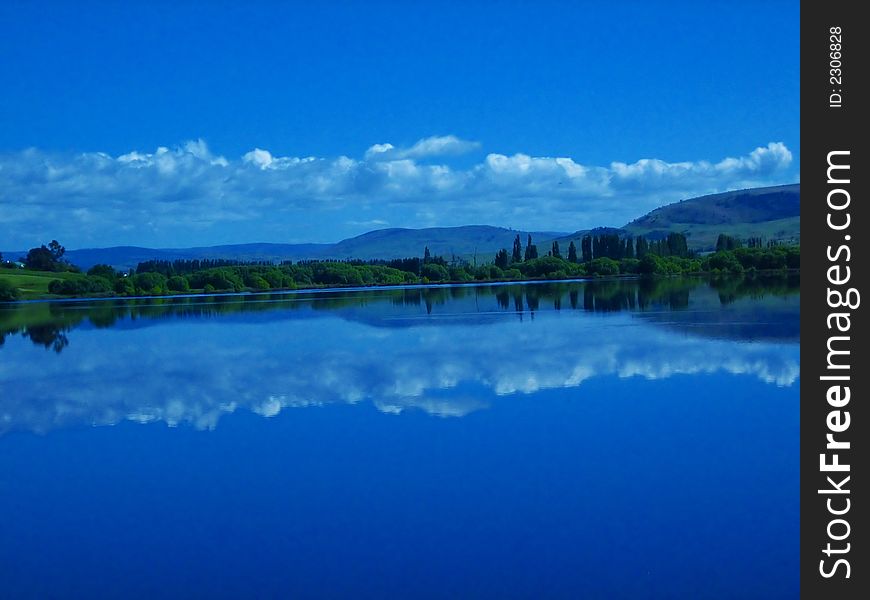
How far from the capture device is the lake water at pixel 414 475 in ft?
26.6

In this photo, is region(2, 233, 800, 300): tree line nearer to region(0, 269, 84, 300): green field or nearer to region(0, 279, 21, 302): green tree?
region(0, 269, 84, 300): green field

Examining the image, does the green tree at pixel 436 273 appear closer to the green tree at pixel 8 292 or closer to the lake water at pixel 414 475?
the green tree at pixel 8 292

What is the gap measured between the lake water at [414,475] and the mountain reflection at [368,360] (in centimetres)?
14

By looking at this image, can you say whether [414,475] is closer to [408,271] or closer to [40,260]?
[408,271]

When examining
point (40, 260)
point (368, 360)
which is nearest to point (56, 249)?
point (40, 260)

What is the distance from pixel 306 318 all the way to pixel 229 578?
117ft

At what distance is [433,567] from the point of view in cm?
816

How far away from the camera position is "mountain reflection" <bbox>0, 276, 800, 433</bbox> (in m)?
17.6

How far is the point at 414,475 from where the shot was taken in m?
11.3

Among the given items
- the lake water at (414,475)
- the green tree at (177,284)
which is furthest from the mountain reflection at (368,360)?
the green tree at (177,284)

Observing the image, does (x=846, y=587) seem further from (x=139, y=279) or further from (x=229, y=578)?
(x=139, y=279)

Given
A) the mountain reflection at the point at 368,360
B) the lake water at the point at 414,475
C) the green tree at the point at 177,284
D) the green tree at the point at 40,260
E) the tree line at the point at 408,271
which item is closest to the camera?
the lake water at the point at 414,475

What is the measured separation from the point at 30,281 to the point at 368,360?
94.0 metres

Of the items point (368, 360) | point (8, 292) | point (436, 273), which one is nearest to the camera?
point (368, 360)
